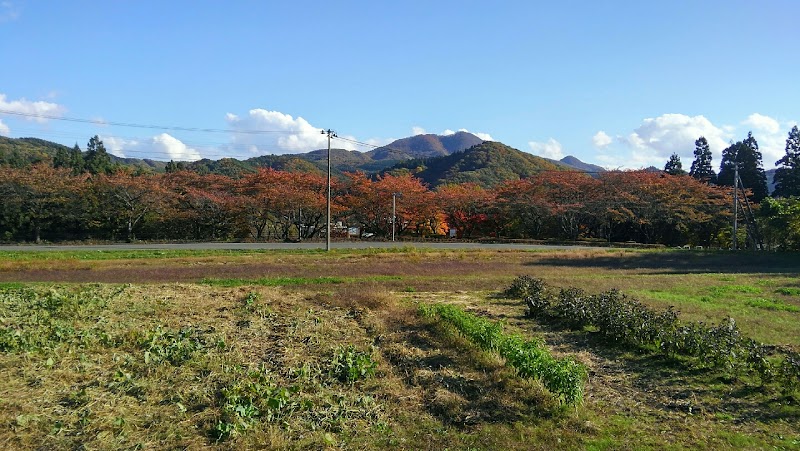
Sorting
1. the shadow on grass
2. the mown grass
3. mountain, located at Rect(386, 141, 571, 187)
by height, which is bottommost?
the mown grass

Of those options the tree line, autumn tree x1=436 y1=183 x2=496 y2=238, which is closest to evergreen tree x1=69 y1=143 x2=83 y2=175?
the tree line

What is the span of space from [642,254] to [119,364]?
29.0 m

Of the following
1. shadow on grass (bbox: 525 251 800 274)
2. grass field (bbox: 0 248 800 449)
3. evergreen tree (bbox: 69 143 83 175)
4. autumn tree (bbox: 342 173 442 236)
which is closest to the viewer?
grass field (bbox: 0 248 800 449)

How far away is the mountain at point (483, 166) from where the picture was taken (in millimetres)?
80688

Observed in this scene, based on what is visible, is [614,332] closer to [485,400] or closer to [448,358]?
[448,358]

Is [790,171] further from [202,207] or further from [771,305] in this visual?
[202,207]

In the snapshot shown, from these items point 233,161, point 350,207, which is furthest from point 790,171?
point 233,161

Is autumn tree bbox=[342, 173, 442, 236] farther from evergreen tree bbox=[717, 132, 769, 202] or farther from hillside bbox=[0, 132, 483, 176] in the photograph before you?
evergreen tree bbox=[717, 132, 769, 202]

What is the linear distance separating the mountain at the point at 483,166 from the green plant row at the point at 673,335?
66.2m

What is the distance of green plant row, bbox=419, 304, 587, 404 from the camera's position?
18.8 ft

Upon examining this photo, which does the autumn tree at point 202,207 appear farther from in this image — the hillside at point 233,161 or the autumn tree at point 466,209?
the autumn tree at point 466,209

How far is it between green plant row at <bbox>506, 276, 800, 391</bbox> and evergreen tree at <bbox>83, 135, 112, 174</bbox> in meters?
52.5

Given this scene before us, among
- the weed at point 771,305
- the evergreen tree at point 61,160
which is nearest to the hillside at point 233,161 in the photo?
the evergreen tree at point 61,160

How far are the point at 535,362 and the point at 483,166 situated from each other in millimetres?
80932
